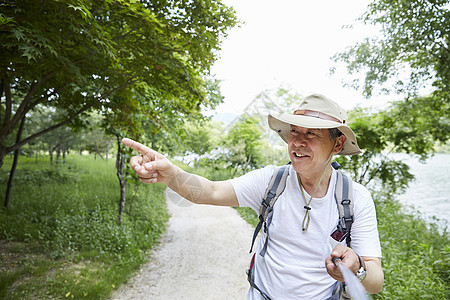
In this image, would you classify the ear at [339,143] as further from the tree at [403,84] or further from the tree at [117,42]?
the tree at [403,84]

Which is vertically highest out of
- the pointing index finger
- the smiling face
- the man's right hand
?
the smiling face

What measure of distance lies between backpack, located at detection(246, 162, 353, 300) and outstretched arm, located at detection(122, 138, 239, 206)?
231mm

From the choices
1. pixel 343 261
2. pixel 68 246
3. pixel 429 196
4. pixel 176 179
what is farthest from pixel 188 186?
pixel 429 196

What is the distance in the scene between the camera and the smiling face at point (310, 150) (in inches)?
61.8

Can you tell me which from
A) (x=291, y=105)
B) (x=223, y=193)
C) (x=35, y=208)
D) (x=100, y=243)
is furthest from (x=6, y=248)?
(x=291, y=105)

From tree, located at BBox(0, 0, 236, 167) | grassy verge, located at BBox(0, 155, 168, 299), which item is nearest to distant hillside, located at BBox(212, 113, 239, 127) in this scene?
grassy verge, located at BBox(0, 155, 168, 299)

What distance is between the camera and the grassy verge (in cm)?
380

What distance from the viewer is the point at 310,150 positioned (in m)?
1.57

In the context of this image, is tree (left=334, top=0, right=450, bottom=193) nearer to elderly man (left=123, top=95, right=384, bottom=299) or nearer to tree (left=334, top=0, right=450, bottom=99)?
tree (left=334, top=0, right=450, bottom=99)

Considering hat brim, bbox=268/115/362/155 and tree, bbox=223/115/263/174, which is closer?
hat brim, bbox=268/115/362/155

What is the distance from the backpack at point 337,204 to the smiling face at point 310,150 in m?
0.14

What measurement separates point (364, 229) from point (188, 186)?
106 centimetres

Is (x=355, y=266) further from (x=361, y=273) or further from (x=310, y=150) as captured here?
(x=310, y=150)

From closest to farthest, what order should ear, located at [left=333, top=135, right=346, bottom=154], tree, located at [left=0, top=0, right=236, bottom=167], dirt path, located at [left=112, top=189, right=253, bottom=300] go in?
1. ear, located at [left=333, top=135, right=346, bottom=154]
2. tree, located at [left=0, top=0, right=236, bottom=167]
3. dirt path, located at [left=112, top=189, right=253, bottom=300]
